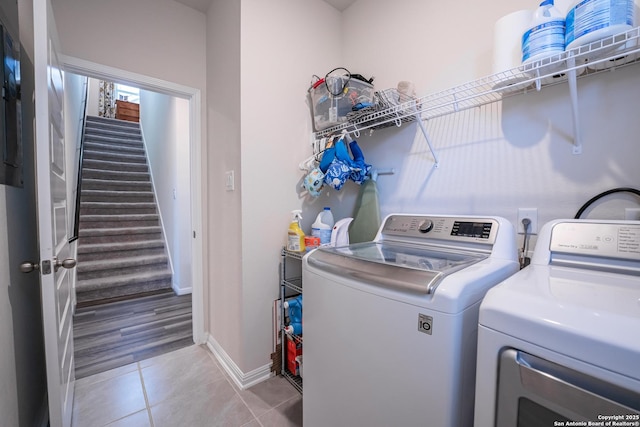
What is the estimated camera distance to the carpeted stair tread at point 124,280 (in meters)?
3.21

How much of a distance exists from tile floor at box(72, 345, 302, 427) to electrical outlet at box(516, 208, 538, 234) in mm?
1508

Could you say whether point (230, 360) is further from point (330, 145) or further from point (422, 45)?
point (422, 45)

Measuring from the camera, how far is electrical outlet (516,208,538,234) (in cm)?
117

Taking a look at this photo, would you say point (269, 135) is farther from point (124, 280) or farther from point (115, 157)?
point (115, 157)

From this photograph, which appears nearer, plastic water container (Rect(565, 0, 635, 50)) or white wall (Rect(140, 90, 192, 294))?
plastic water container (Rect(565, 0, 635, 50))

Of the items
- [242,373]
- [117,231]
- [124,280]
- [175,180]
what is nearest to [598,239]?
[242,373]

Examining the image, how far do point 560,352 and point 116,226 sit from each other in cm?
504

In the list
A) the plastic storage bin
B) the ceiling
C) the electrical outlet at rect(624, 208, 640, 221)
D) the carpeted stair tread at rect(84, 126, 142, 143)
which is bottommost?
the electrical outlet at rect(624, 208, 640, 221)

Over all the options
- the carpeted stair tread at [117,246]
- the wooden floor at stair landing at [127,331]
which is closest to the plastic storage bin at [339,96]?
the wooden floor at stair landing at [127,331]

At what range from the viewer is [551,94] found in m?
1.14

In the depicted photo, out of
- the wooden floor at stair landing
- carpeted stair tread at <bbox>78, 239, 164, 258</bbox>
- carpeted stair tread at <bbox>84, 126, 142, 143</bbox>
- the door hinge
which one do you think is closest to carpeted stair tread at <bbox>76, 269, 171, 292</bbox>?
the wooden floor at stair landing

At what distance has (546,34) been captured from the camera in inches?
36.1

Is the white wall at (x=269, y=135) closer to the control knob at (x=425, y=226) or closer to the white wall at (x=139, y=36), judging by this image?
the white wall at (x=139, y=36)

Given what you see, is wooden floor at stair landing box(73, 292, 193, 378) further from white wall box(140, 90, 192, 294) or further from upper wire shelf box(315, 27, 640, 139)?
upper wire shelf box(315, 27, 640, 139)
